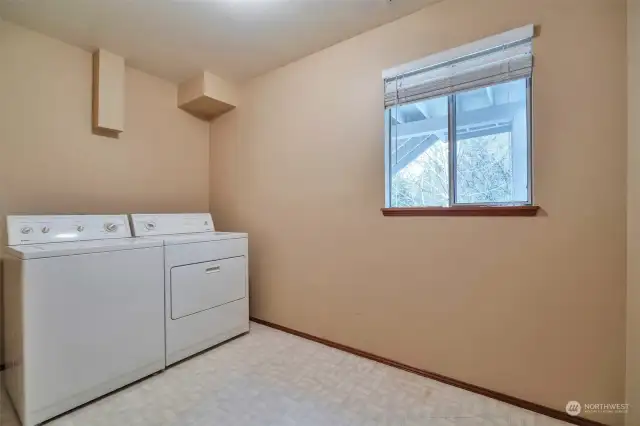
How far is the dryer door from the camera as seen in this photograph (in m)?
2.02

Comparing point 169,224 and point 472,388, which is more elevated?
Result: point 169,224

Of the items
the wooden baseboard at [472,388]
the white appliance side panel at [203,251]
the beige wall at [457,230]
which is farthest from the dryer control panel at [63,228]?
the wooden baseboard at [472,388]

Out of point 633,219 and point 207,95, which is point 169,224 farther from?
point 633,219

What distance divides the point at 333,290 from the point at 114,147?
2112mm

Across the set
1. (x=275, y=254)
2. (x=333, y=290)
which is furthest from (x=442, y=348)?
(x=275, y=254)

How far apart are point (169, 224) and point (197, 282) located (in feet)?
1.94

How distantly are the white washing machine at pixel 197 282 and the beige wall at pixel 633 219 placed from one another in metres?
2.30

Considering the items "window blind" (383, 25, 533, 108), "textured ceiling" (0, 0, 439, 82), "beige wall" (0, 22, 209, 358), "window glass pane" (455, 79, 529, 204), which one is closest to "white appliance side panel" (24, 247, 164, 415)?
"beige wall" (0, 22, 209, 358)

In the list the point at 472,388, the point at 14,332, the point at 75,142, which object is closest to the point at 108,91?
the point at 75,142

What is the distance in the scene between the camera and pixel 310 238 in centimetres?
240

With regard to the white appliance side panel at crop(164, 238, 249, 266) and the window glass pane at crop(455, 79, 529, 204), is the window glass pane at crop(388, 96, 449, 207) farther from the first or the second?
the white appliance side panel at crop(164, 238, 249, 266)

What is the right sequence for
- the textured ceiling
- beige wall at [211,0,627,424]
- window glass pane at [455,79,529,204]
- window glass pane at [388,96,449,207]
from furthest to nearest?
window glass pane at [388,96,449,207] → the textured ceiling → window glass pane at [455,79,529,204] → beige wall at [211,0,627,424]

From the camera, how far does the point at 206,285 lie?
7.23 feet

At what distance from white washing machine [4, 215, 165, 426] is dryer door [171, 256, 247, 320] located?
12 centimetres
